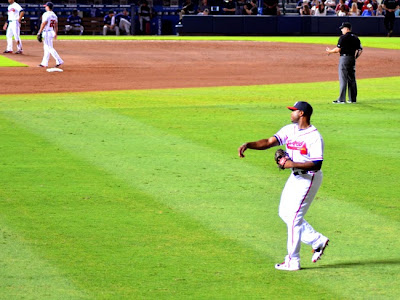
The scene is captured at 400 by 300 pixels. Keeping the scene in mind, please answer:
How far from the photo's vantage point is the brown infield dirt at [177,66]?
2453 centimetres

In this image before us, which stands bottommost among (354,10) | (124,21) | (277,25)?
(277,25)

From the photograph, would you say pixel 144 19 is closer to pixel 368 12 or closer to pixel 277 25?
pixel 277 25

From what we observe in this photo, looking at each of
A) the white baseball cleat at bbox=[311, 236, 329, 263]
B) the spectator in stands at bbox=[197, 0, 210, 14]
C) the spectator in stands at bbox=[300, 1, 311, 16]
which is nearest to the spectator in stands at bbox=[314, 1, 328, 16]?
the spectator in stands at bbox=[300, 1, 311, 16]

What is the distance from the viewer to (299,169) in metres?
7.39

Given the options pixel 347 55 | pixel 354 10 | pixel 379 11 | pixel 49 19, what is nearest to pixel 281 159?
pixel 347 55

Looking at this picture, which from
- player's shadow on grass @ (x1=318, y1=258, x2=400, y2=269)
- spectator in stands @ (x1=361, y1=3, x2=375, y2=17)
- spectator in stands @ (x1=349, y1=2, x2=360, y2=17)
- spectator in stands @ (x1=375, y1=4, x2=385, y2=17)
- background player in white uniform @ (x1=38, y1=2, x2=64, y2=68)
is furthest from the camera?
spectator in stands @ (x1=375, y1=4, x2=385, y2=17)

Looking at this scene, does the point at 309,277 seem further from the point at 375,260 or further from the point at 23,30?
the point at 23,30

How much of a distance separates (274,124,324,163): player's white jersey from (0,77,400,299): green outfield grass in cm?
110

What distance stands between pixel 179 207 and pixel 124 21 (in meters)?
39.6

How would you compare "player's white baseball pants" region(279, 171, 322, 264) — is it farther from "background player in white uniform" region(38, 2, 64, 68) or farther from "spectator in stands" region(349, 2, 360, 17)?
"spectator in stands" region(349, 2, 360, 17)

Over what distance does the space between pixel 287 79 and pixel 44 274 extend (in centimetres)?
1952

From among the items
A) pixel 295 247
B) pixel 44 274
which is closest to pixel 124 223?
pixel 44 274

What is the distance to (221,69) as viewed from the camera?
29031 millimetres

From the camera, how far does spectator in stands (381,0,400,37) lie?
4461 centimetres
